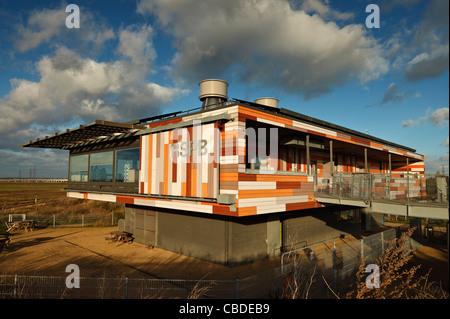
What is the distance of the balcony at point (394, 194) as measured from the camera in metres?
9.21

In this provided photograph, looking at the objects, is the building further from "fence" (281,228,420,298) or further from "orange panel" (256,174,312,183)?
"fence" (281,228,420,298)

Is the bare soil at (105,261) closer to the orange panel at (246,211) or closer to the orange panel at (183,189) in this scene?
the orange panel at (246,211)

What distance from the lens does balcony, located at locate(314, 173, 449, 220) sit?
9.21 m

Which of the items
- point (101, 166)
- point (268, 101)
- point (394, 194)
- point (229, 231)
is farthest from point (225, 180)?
point (101, 166)

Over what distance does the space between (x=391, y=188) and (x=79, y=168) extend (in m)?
19.3

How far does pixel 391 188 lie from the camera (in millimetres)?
10922

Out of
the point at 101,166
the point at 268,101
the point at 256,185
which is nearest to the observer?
the point at 256,185

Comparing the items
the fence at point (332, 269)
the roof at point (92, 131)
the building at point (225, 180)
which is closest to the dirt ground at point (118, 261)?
the building at point (225, 180)

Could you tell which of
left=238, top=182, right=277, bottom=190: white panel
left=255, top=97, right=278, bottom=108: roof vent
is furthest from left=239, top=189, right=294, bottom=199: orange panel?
left=255, top=97, right=278, bottom=108: roof vent

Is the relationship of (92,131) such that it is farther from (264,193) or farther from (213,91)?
(264,193)

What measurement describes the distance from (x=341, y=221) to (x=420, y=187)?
32.7 feet

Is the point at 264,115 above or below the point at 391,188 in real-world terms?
above

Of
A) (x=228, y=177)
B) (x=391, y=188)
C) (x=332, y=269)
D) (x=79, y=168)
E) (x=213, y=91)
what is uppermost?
(x=213, y=91)
